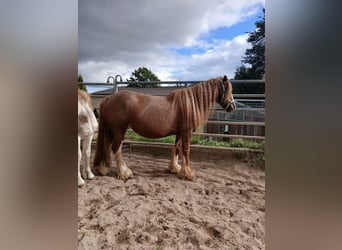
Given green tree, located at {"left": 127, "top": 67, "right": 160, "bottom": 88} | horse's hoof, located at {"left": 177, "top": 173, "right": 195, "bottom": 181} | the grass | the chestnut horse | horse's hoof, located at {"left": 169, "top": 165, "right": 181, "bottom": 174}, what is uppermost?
green tree, located at {"left": 127, "top": 67, "right": 160, "bottom": 88}

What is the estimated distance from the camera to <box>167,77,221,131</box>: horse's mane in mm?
1781

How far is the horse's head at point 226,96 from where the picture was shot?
5.58 ft

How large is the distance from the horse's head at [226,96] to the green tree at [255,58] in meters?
0.09

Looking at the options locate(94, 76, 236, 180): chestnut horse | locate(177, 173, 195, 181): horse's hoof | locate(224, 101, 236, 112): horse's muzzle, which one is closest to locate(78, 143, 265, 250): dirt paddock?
locate(177, 173, 195, 181): horse's hoof

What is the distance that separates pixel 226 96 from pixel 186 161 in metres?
0.59

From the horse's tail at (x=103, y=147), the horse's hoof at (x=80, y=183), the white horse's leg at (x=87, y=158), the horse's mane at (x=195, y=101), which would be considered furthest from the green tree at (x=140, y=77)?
the horse's hoof at (x=80, y=183)

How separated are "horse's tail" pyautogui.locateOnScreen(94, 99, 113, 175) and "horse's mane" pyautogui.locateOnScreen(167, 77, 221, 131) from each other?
57 cm

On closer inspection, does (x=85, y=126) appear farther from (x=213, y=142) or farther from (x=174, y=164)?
(x=213, y=142)

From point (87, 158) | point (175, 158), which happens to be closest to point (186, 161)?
point (175, 158)

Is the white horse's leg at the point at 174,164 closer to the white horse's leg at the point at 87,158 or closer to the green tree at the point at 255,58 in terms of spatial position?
the white horse's leg at the point at 87,158

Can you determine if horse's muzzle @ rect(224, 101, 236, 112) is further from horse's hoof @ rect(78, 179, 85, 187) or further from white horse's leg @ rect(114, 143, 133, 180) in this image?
horse's hoof @ rect(78, 179, 85, 187)

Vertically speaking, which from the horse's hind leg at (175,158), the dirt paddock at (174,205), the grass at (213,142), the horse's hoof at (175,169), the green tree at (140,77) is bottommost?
the dirt paddock at (174,205)

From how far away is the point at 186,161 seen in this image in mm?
1836

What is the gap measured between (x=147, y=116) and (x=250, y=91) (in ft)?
2.63
